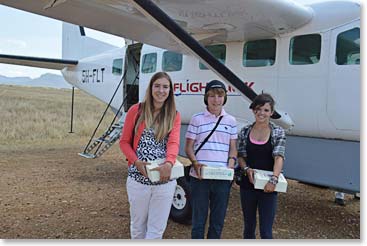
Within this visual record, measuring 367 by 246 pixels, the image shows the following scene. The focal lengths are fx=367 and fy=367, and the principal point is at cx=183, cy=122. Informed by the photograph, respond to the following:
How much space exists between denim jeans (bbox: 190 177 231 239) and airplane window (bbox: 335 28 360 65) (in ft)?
7.04

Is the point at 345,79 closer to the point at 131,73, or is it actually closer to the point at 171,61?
the point at 171,61

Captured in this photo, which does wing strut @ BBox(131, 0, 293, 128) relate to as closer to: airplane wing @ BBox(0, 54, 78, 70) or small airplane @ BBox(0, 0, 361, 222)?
small airplane @ BBox(0, 0, 361, 222)

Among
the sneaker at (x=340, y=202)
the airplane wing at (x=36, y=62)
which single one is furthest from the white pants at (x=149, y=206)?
the airplane wing at (x=36, y=62)

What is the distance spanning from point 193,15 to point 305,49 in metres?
1.42

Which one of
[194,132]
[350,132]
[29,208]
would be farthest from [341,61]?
[29,208]

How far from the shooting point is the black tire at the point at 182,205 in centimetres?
466

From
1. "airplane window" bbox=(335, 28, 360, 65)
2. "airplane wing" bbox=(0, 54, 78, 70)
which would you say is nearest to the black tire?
"airplane window" bbox=(335, 28, 360, 65)

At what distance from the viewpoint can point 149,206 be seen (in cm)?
281

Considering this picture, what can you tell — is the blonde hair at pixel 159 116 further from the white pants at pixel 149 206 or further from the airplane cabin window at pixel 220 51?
the airplane cabin window at pixel 220 51

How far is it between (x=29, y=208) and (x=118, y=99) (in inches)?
127

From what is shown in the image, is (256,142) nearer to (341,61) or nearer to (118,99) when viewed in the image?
(341,61)

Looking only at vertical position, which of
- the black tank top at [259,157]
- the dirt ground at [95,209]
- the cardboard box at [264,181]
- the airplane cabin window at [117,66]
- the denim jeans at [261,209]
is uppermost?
the airplane cabin window at [117,66]

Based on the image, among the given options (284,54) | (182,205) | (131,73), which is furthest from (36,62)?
(284,54)

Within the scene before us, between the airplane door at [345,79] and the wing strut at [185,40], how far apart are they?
1014mm
